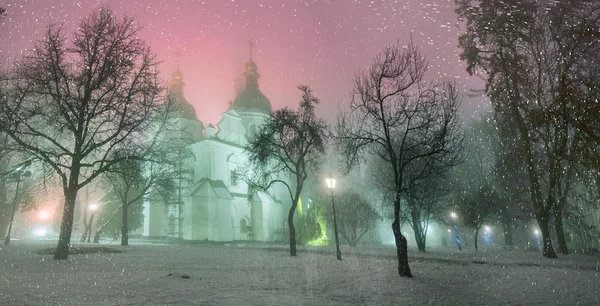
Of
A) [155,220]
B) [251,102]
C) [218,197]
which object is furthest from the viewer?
[251,102]

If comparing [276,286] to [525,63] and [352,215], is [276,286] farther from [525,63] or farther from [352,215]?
[352,215]

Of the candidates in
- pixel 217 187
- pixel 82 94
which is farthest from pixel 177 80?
pixel 82 94

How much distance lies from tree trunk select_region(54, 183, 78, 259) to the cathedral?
23.4 meters

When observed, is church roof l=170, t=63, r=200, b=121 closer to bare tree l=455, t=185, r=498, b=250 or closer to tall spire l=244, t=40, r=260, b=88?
tall spire l=244, t=40, r=260, b=88

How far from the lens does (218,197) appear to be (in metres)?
44.7

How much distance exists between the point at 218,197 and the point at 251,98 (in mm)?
21165

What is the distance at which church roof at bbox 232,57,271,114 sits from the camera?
59.2 meters

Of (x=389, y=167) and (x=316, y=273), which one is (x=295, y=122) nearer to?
(x=316, y=273)

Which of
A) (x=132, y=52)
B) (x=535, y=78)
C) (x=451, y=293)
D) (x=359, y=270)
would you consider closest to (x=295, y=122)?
(x=132, y=52)

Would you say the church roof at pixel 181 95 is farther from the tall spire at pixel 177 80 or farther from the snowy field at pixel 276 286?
the snowy field at pixel 276 286

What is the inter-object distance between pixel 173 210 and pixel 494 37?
131 ft

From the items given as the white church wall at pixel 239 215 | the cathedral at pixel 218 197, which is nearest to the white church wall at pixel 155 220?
the cathedral at pixel 218 197

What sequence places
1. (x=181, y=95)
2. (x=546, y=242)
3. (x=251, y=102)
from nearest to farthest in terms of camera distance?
1. (x=546, y=242)
2. (x=181, y=95)
3. (x=251, y=102)

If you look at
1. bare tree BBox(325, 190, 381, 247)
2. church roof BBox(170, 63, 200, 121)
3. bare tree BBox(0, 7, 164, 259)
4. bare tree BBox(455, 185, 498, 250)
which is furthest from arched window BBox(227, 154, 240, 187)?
bare tree BBox(0, 7, 164, 259)
